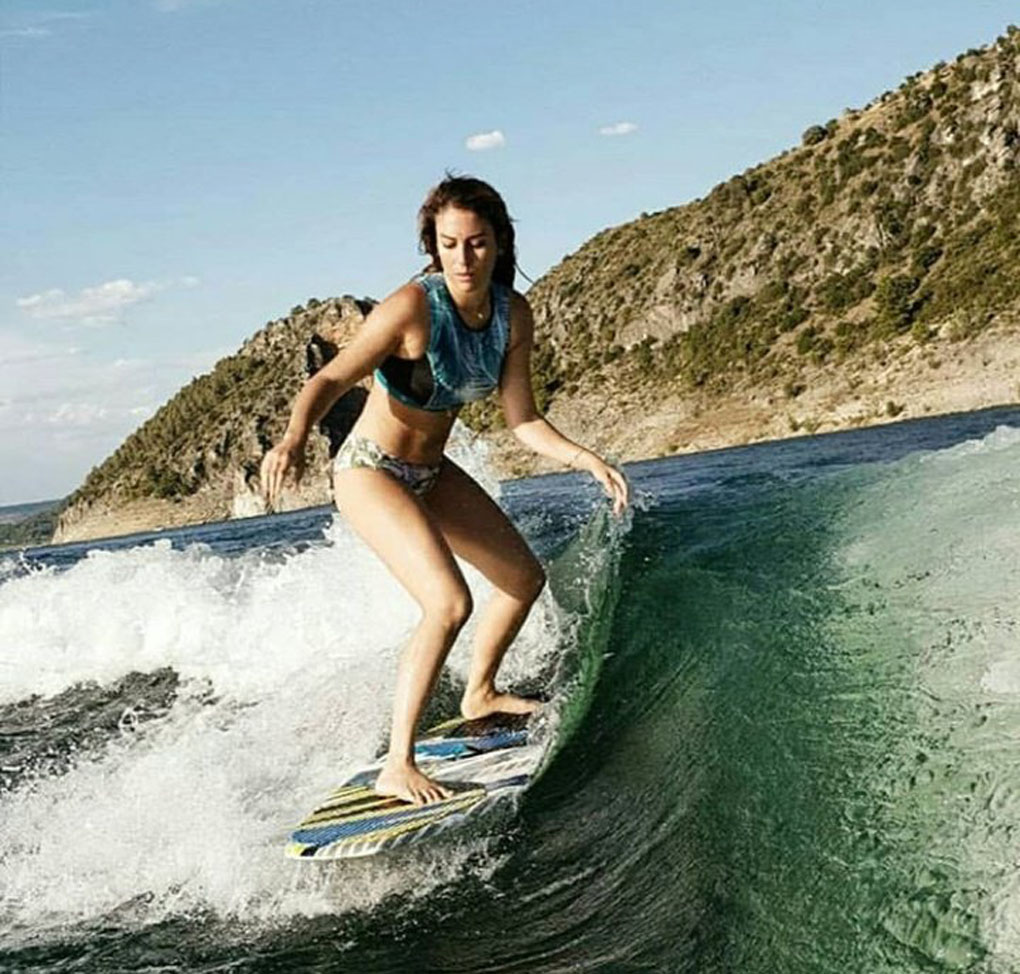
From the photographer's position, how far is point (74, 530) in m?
96.3

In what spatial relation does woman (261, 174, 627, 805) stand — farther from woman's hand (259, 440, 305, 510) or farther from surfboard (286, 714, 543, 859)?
surfboard (286, 714, 543, 859)

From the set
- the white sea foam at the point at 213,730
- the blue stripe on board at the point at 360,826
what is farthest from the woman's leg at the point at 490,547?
the blue stripe on board at the point at 360,826

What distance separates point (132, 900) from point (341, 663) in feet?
10.8

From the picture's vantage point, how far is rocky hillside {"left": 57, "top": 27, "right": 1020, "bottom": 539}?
54.9 meters

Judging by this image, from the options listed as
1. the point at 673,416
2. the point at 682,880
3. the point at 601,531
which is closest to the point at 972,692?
the point at 682,880

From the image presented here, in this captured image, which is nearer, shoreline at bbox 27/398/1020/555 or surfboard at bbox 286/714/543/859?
surfboard at bbox 286/714/543/859

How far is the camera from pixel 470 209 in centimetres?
465

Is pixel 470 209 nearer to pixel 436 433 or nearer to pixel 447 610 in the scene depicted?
pixel 436 433

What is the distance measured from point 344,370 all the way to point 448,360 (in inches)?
19.9

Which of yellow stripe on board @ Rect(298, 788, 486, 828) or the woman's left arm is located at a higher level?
the woman's left arm

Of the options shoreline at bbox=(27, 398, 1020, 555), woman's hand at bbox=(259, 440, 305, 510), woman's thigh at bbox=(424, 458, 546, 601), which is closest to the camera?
woman's hand at bbox=(259, 440, 305, 510)

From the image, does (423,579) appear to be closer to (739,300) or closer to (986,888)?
(986,888)

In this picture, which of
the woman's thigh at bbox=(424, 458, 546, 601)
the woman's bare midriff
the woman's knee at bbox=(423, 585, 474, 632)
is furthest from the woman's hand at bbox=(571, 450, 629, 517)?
the woman's knee at bbox=(423, 585, 474, 632)

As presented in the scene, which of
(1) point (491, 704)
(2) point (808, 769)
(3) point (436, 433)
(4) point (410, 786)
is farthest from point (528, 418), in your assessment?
(2) point (808, 769)
